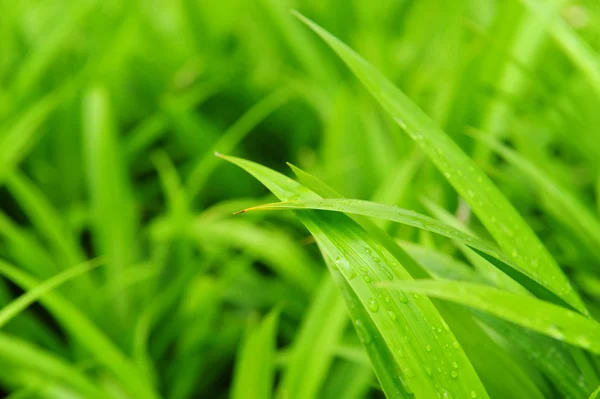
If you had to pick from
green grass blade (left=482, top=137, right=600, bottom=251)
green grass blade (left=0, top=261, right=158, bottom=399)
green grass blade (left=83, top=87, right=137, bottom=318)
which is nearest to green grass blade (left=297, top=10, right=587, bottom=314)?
green grass blade (left=482, top=137, right=600, bottom=251)

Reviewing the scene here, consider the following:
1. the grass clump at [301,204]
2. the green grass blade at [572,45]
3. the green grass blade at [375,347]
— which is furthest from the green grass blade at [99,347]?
the green grass blade at [572,45]

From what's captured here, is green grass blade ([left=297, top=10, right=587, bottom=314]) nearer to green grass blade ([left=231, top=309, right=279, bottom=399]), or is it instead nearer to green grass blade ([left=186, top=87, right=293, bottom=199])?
green grass blade ([left=231, top=309, right=279, bottom=399])

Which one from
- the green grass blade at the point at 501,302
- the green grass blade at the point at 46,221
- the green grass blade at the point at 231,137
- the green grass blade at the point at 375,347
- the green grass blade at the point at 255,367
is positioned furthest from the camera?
the green grass blade at the point at 231,137

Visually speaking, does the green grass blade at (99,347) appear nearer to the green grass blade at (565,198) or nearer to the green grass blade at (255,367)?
the green grass blade at (255,367)

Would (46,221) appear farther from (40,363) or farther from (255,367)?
(255,367)

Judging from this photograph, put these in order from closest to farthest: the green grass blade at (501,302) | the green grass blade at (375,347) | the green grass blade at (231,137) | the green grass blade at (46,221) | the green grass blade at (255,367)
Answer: the green grass blade at (501,302) < the green grass blade at (375,347) < the green grass blade at (255,367) < the green grass blade at (46,221) < the green grass blade at (231,137)

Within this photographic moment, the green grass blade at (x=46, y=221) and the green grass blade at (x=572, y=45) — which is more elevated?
the green grass blade at (x=572, y=45)
